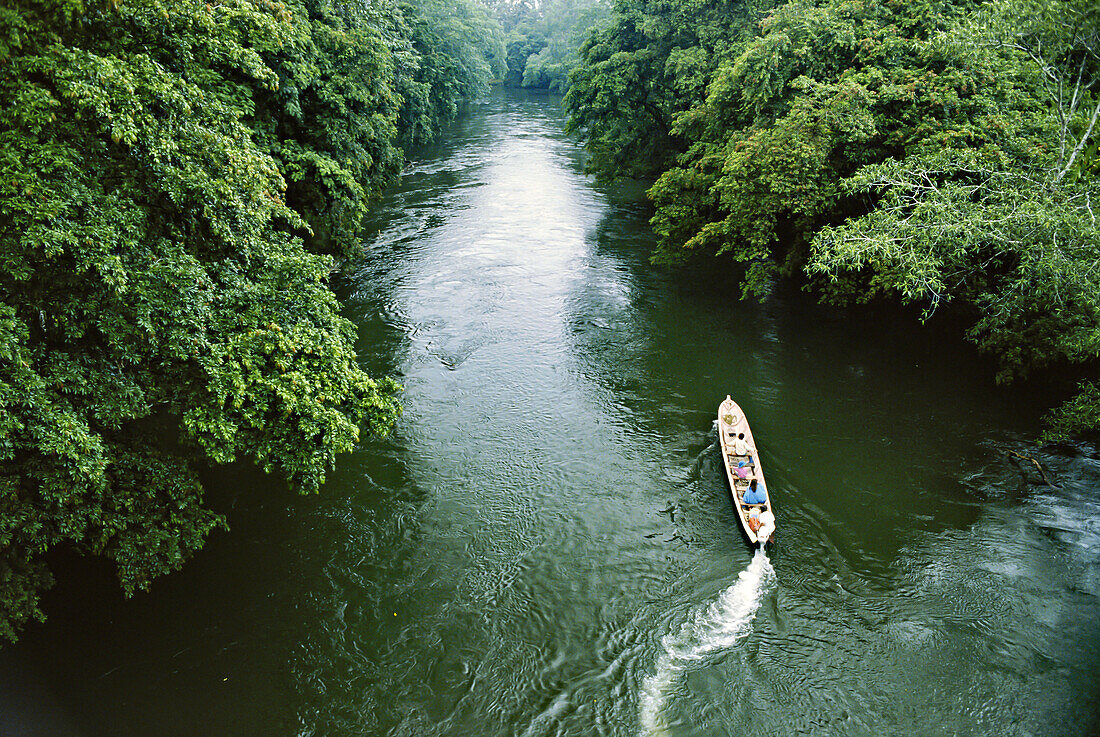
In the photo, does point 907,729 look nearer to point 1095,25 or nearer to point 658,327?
point 1095,25

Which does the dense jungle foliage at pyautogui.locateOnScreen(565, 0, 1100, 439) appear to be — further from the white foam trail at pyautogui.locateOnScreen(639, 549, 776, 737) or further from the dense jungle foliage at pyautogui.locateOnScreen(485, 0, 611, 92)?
the dense jungle foliage at pyautogui.locateOnScreen(485, 0, 611, 92)

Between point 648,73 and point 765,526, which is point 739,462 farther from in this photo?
point 648,73

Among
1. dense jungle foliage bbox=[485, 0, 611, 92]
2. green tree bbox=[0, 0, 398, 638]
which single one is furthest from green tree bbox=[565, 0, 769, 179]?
dense jungle foliage bbox=[485, 0, 611, 92]

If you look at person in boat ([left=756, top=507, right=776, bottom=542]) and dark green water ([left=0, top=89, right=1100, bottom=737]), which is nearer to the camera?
dark green water ([left=0, top=89, right=1100, bottom=737])

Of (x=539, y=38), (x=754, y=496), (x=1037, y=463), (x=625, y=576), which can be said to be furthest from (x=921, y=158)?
(x=539, y=38)

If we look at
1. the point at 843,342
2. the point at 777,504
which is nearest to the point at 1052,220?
the point at 777,504

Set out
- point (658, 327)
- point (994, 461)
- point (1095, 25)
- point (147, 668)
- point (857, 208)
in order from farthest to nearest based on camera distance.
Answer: point (658, 327) < point (857, 208) < point (994, 461) < point (1095, 25) < point (147, 668)
